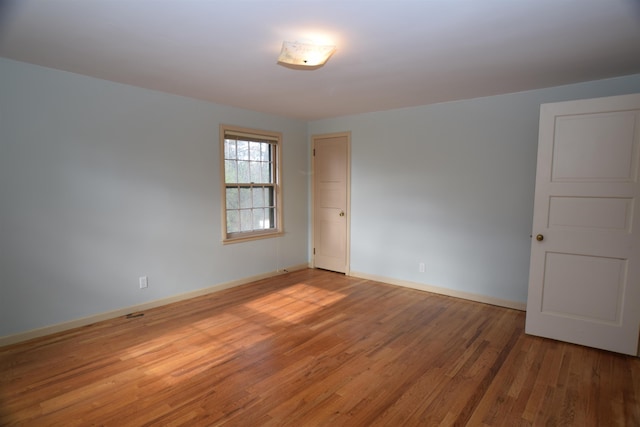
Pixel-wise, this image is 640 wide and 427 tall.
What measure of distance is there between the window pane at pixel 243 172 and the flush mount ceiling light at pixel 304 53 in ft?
8.00

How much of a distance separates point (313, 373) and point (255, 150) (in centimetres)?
324

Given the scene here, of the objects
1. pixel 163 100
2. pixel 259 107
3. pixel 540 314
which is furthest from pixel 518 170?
pixel 163 100

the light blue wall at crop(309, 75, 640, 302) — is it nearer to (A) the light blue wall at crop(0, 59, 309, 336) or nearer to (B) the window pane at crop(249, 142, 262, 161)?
(B) the window pane at crop(249, 142, 262, 161)

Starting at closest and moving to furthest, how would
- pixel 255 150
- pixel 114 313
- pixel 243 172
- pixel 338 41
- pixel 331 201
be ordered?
pixel 338 41, pixel 114 313, pixel 243 172, pixel 255 150, pixel 331 201

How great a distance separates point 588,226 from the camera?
285 centimetres

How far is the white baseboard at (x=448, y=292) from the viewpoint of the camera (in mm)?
3771

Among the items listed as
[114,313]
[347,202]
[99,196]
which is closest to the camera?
[99,196]

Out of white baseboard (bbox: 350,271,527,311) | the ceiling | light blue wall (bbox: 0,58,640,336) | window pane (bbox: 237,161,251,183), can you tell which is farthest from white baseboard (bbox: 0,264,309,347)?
the ceiling

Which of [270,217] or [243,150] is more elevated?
[243,150]

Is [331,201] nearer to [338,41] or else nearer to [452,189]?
[452,189]

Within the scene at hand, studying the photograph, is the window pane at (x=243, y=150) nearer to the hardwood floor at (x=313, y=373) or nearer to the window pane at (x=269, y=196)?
the window pane at (x=269, y=196)

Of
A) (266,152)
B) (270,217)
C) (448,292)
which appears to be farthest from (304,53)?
(448,292)

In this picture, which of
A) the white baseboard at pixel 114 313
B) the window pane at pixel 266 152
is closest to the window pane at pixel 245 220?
the white baseboard at pixel 114 313

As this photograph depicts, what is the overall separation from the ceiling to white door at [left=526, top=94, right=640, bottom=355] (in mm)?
533
